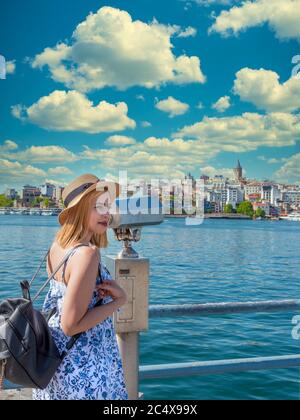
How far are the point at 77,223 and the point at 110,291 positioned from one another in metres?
0.28

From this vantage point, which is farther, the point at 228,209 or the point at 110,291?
the point at 228,209

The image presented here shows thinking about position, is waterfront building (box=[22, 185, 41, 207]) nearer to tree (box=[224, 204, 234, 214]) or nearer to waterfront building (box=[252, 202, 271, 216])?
tree (box=[224, 204, 234, 214])

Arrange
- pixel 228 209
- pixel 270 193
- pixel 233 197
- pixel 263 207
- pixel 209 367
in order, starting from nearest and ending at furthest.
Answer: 1. pixel 209 367
2. pixel 228 209
3. pixel 233 197
4. pixel 263 207
5. pixel 270 193

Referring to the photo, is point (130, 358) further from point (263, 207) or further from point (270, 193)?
point (270, 193)

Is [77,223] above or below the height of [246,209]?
above

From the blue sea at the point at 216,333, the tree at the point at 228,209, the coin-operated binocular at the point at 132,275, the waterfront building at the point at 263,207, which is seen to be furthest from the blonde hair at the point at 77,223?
the waterfront building at the point at 263,207

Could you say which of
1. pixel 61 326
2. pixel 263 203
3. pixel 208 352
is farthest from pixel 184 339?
pixel 263 203

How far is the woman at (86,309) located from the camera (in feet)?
6.12

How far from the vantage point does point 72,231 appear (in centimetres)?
195

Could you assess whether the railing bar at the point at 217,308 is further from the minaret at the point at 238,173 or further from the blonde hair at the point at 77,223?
the minaret at the point at 238,173

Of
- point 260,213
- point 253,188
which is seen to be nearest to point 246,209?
point 260,213

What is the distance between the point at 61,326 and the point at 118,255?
789mm

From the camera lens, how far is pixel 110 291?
6.50 ft

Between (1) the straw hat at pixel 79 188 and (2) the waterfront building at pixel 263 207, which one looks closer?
(1) the straw hat at pixel 79 188
